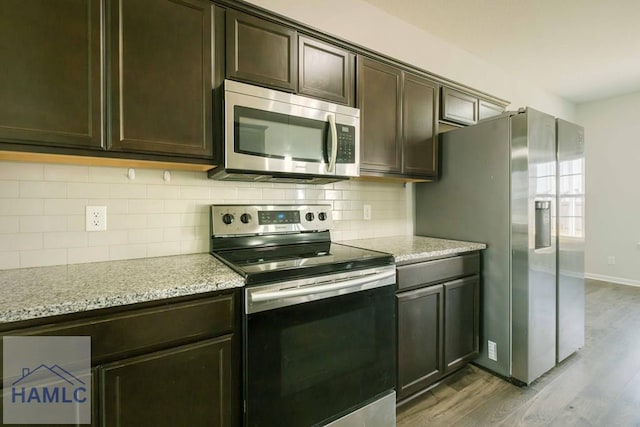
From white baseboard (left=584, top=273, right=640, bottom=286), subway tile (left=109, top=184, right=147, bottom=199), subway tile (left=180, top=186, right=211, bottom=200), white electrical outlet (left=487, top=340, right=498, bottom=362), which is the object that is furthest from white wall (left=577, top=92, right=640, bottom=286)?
subway tile (left=109, top=184, right=147, bottom=199)

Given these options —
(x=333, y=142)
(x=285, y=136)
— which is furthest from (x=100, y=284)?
(x=333, y=142)

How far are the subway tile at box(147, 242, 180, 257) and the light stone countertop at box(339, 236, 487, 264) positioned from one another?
3.73ft

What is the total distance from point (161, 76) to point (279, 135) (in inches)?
23.3

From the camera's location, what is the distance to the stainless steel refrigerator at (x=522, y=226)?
6.53ft

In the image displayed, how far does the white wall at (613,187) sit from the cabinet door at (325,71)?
4744 millimetres

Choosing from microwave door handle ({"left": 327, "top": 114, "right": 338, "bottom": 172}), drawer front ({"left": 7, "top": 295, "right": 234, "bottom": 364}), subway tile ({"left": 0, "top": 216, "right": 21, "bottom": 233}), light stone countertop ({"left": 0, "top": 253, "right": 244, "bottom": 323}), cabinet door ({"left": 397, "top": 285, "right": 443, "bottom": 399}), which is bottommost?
cabinet door ({"left": 397, "top": 285, "right": 443, "bottom": 399})

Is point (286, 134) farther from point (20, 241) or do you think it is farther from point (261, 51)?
point (20, 241)

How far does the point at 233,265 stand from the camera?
1.34 meters

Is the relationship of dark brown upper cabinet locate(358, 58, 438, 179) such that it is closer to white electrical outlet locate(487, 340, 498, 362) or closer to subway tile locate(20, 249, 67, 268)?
white electrical outlet locate(487, 340, 498, 362)

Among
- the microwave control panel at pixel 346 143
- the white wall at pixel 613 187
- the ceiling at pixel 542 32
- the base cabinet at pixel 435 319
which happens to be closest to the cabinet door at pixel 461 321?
the base cabinet at pixel 435 319

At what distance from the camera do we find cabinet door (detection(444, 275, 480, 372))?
2000 mm

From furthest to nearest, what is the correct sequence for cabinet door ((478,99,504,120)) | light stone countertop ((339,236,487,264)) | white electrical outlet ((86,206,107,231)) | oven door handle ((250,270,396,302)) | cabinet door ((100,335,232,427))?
1. cabinet door ((478,99,504,120))
2. light stone countertop ((339,236,487,264))
3. white electrical outlet ((86,206,107,231))
4. oven door handle ((250,270,396,302))
5. cabinet door ((100,335,232,427))

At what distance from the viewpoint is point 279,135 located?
5.24ft

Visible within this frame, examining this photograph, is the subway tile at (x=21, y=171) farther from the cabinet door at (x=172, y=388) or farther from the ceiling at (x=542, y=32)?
the ceiling at (x=542, y=32)
